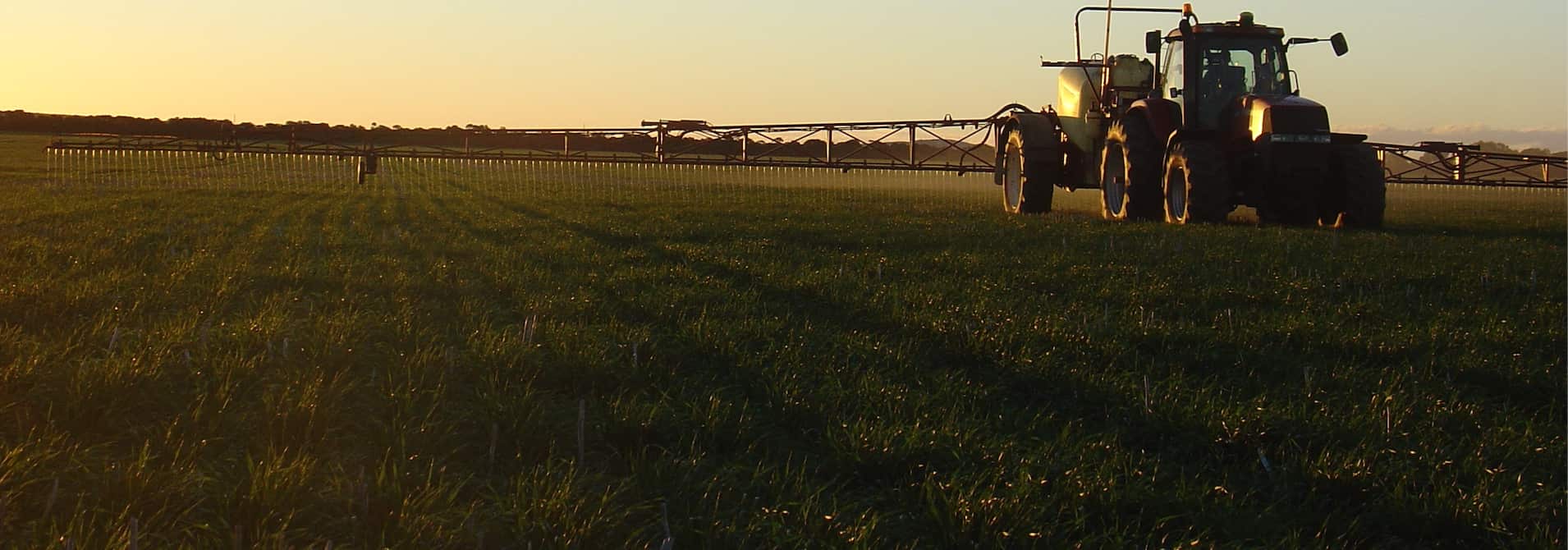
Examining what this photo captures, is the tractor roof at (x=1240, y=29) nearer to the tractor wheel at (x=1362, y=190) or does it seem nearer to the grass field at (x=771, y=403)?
the tractor wheel at (x=1362, y=190)

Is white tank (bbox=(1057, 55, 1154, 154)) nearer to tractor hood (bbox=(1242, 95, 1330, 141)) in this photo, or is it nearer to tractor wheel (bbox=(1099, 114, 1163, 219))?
tractor wheel (bbox=(1099, 114, 1163, 219))

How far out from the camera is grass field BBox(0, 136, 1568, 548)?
142 inches

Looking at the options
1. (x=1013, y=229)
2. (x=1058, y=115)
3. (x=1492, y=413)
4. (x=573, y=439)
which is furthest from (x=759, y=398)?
(x=1058, y=115)

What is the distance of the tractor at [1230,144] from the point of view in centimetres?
1586

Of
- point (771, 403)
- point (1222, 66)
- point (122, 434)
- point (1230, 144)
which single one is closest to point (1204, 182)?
point (1230, 144)

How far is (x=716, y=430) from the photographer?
15.1 feet

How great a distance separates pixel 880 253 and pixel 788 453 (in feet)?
26.6

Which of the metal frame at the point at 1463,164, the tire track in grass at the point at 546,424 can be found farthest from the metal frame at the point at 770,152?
the tire track in grass at the point at 546,424

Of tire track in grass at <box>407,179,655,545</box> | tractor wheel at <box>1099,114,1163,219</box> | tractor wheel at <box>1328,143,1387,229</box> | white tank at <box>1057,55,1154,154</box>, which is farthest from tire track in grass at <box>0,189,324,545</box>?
white tank at <box>1057,55,1154,154</box>

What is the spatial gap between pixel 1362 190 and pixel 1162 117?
2755 millimetres

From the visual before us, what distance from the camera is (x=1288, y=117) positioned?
1552 cm

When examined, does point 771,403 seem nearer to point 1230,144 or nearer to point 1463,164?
point 1230,144

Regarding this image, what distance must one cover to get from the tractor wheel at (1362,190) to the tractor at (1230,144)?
0.01 meters

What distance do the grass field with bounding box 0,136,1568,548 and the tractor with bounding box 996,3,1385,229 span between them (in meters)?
5.10
